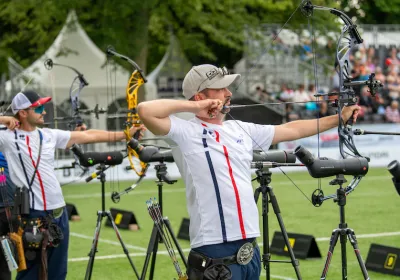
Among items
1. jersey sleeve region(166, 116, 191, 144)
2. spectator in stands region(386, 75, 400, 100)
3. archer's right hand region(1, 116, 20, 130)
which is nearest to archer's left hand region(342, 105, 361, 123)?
jersey sleeve region(166, 116, 191, 144)

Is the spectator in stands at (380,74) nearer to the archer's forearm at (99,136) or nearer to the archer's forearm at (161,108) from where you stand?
the archer's forearm at (99,136)

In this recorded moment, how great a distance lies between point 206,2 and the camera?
94.2ft

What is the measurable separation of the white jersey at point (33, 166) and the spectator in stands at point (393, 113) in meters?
21.2

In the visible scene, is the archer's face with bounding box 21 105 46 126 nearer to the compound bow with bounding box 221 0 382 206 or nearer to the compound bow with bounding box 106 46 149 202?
the compound bow with bounding box 106 46 149 202

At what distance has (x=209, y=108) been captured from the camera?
5613mm

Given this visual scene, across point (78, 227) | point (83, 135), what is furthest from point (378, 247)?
point (78, 227)

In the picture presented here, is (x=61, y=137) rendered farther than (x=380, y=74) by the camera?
No

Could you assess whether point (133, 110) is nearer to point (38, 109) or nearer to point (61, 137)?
point (61, 137)

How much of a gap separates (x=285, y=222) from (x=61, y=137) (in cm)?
683

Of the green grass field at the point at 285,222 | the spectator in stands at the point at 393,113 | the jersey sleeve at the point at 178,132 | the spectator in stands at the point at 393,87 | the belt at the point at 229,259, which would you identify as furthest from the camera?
the spectator in stands at the point at 393,87

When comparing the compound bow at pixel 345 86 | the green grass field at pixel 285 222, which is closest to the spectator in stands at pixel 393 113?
the green grass field at pixel 285 222

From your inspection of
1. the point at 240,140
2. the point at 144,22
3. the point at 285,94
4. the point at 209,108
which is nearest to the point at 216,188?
the point at 240,140

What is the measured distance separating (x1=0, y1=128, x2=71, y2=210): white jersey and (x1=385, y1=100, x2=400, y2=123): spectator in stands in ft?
69.6

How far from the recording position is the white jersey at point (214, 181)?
5.55 meters
